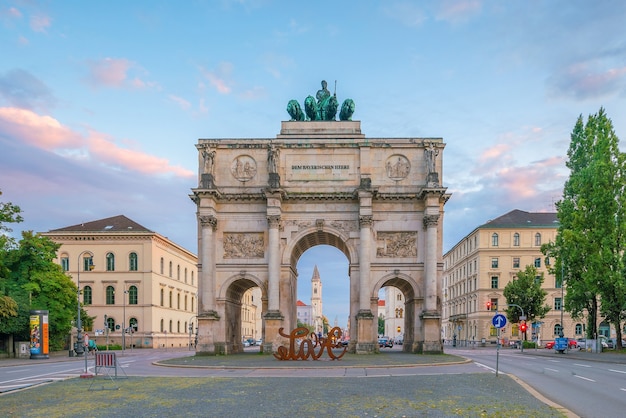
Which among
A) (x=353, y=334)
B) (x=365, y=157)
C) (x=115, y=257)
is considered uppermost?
(x=365, y=157)

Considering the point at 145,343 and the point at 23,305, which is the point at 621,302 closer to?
the point at 23,305

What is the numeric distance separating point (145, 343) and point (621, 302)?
5632 cm

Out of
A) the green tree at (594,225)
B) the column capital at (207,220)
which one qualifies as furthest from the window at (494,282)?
the column capital at (207,220)

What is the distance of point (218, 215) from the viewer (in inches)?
1966

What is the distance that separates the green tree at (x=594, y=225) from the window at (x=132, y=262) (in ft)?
168

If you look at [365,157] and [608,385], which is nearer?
[608,385]

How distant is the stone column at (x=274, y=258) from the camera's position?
4772 centimetres

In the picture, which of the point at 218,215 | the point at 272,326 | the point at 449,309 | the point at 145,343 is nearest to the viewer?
the point at 272,326

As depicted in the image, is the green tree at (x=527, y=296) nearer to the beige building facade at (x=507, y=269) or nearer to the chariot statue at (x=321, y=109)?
the beige building facade at (x=507, y=269)

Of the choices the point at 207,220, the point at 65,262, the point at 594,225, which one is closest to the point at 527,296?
the point at 594,225

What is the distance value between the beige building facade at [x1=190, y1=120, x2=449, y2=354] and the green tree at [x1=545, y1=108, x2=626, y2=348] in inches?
456

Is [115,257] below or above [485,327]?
above

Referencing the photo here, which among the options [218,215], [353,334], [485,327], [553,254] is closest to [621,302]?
[553,254]

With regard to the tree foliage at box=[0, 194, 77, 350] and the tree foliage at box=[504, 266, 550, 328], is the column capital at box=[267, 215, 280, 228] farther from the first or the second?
the tree foliage at box=[504, 266, 550, 328]
